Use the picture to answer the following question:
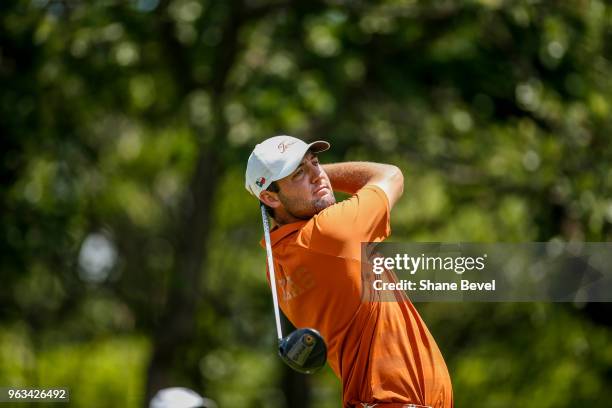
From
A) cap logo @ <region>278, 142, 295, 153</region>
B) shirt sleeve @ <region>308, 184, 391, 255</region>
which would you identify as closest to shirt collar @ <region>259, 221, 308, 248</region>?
shirt sleeve @ <region>308, 184, 391, 255</region>

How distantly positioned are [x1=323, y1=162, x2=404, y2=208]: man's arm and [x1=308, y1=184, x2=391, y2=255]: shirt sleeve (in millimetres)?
162

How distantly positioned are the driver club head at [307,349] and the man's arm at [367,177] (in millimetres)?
763

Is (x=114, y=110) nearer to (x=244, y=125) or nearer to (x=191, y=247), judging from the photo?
(x=191, y=247)

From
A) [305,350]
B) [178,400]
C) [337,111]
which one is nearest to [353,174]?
[305,350]

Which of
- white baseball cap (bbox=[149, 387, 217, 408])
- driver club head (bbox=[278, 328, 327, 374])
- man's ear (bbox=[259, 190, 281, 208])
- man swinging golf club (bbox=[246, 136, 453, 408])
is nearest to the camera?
driver club head (bbox=[278, 328, 327, 374])

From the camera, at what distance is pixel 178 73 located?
41.0ft

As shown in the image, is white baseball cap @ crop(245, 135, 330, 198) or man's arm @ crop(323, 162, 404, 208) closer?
white baseball cap @ crop(245, 135, 330, 198)

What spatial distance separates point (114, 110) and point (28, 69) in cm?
304

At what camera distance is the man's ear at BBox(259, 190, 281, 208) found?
4.56m

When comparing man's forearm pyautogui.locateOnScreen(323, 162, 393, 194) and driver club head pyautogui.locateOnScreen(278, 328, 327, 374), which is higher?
man's forearm pyautogui.locateOnScreen(323, 162, 393, 194)

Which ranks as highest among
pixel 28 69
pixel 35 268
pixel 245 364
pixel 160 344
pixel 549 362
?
pixel 28 69

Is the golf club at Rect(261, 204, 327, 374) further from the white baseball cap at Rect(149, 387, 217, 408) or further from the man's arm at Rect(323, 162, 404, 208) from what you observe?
the white baseball cap at Rect(149, 387, 217, 408)

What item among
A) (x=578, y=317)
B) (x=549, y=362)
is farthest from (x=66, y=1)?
(x=549, y=362)

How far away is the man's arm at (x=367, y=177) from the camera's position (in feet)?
15.0
